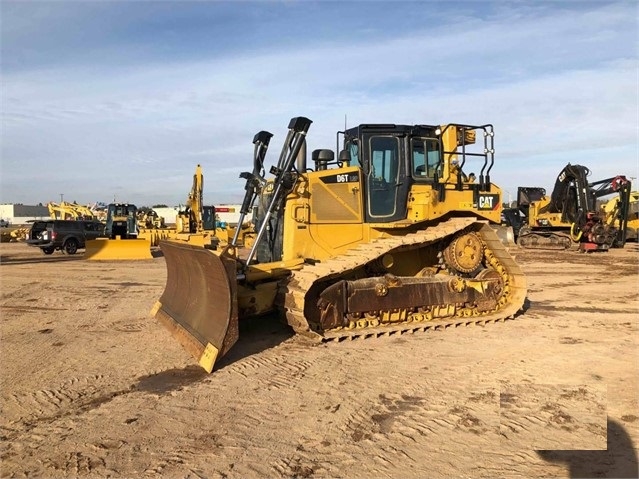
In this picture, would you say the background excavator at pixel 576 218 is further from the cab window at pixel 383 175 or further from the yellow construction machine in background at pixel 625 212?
the cab window at pixel 383 175

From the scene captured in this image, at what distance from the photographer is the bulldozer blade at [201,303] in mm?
6094

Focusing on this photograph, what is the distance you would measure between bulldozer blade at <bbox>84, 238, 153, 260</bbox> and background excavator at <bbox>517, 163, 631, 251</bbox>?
17.2 metres

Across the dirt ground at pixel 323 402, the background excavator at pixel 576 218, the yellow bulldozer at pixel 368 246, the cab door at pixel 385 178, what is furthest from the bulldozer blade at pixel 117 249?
the background excavator at pixel 576 218

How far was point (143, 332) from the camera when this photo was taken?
797 centimetres

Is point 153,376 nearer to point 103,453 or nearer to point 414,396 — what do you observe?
point 103,453

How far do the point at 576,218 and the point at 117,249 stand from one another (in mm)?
19369

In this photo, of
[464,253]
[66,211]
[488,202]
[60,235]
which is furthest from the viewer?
[66,211]

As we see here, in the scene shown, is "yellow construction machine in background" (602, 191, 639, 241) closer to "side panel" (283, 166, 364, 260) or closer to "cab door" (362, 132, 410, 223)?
"cab door" (362, 132, 410, 223)

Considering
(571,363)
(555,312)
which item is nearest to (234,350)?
(571,363)

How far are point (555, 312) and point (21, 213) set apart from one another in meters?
123

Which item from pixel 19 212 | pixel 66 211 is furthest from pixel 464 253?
pixel 19 212

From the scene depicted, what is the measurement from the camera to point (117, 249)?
846 inches

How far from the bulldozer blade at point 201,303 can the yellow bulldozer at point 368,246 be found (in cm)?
4

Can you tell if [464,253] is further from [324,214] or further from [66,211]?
→ [66,211]
